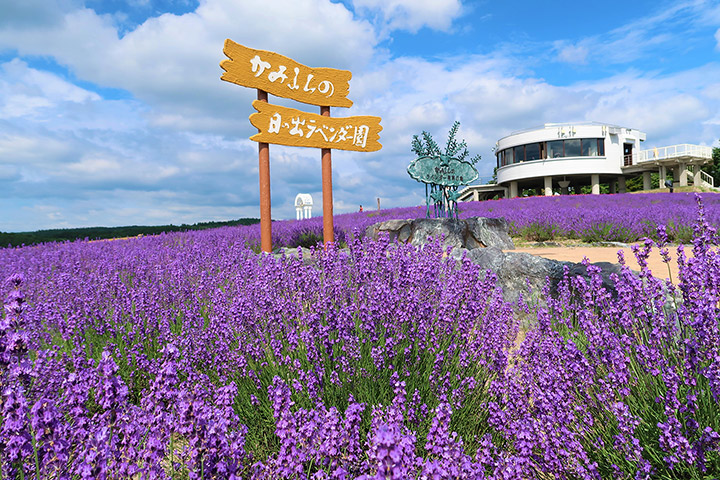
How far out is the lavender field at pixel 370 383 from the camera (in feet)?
4.01

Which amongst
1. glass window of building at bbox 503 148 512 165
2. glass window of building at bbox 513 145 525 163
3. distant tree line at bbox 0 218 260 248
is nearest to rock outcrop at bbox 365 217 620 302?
distant tree line at bbox 0 218 260 248

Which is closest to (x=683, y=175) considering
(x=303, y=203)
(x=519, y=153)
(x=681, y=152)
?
(x=681, y=152)

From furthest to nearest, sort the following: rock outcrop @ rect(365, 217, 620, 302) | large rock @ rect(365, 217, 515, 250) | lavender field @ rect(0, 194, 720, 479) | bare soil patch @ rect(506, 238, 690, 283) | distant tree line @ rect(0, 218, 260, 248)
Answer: distant tree line @ rect(0, 218, 260, 248) < large rock @ rect(365, 217, 515, 250) < bare soil patch @ rect(506, 238, 690, 283) < rock outcrop @ rect(365, 217, 620, 302) < lavender field @ rect(0, 194, 720, 479)

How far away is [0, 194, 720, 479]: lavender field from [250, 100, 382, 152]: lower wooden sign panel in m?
3.75

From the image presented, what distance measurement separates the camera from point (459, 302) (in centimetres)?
259

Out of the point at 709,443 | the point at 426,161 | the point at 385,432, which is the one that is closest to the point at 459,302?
the point at 709,443

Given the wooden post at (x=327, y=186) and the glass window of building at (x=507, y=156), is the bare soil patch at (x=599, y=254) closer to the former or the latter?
the wooden post at (x=327, y=186)

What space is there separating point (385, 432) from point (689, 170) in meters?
39.4

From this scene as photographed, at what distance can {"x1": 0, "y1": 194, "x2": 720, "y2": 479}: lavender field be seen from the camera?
1223 millimetres

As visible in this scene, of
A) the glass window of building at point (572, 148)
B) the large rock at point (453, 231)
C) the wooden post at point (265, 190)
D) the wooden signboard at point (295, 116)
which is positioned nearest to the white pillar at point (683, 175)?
the glass window of building at point (572, 148)

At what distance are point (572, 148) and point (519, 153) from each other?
3878 millimetres

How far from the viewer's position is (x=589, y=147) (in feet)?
107

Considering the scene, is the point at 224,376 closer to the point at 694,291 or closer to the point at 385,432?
the point at 385,432

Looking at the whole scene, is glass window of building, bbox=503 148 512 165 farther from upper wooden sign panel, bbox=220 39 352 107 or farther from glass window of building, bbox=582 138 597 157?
upper wooden sign panel, bbox=220 39 352 107
